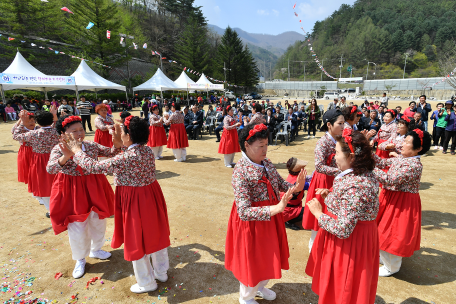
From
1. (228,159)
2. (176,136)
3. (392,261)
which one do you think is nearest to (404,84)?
(228,159)

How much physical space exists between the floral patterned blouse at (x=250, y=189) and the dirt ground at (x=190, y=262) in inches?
54.8

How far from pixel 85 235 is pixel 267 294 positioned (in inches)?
92.7

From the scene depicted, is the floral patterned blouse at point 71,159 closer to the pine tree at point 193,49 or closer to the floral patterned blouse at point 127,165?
the floral patterned blouse at point 127,165

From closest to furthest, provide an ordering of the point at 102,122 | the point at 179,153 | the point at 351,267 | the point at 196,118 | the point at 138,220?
the point at 351,267 < the point at 138,220 < the point at 102,122 < the point at 179,153 < the point at 196,118

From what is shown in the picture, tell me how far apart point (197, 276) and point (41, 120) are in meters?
3.47

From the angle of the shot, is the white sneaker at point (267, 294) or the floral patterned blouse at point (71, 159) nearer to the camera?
the white sneaker at point (267, 294)

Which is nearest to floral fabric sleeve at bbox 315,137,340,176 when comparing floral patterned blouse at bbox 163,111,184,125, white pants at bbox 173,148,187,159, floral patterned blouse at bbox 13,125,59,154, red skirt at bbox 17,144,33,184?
floral patterned blouse at bbox 13,125,59,154

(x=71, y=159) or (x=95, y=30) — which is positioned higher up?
(x=95, y=30)

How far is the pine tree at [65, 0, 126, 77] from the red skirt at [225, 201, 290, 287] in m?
34.6

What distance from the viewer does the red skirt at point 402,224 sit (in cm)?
A: 280

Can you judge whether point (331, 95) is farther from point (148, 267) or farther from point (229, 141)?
point (148, 267)

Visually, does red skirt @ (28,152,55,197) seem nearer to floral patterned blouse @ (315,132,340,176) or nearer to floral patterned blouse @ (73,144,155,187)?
floral patterned blouse @ (73,144,155,187)

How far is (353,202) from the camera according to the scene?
5.92ft

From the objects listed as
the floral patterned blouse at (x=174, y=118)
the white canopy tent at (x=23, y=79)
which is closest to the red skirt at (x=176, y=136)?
the floral patterned blouse at (x=174, y=118)
